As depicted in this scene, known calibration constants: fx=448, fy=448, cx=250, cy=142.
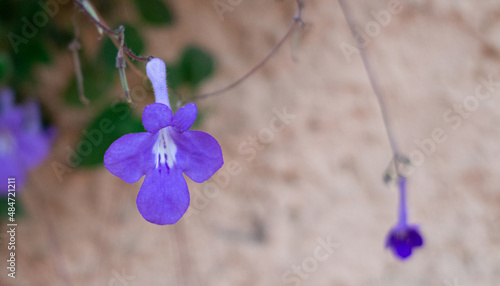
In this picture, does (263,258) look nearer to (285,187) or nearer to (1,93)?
(285,187)
